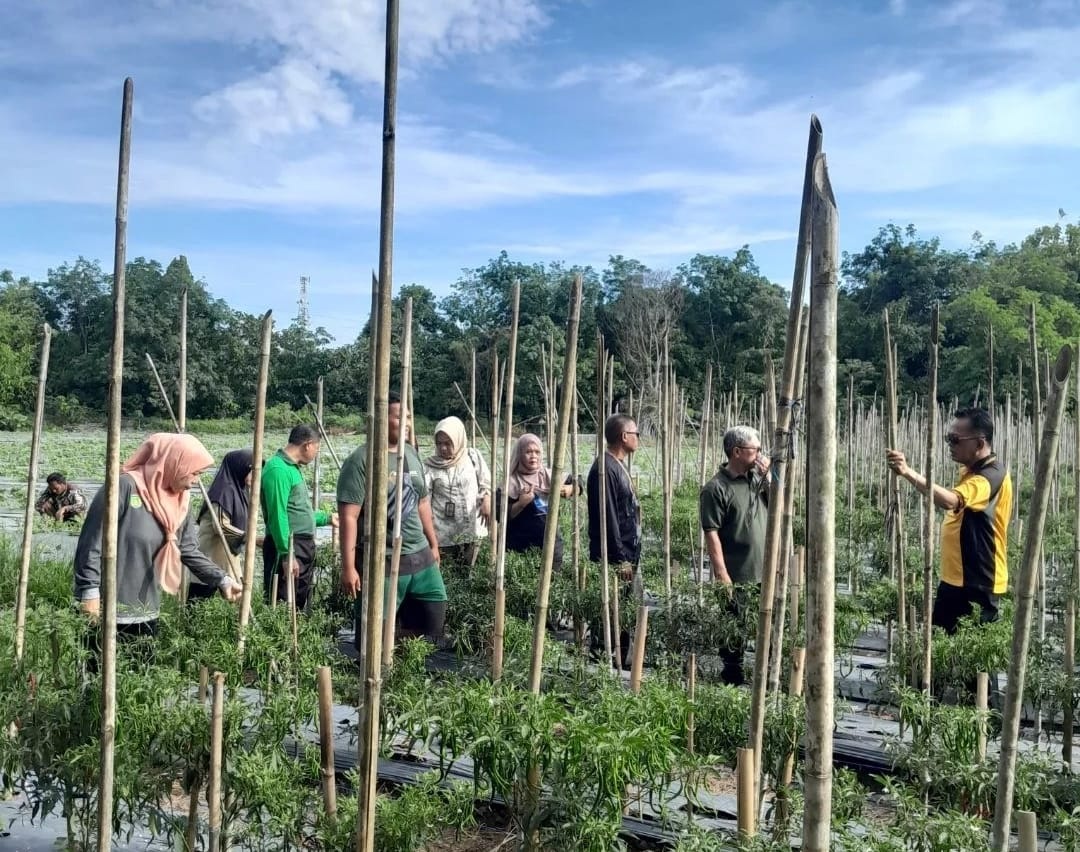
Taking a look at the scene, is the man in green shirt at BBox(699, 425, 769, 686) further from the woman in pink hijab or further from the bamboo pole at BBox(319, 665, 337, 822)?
the bamboo pole at BBox(319, 665, 337, 822)

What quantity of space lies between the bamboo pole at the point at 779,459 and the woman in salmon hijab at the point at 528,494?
10.8 feet

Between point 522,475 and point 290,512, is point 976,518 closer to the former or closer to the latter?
point 522,475

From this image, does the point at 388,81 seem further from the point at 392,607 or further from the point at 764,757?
the point at 764,757

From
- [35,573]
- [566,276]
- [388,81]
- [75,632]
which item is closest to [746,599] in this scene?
[75,632]

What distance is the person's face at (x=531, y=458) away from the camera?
557 cm

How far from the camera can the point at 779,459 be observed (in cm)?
213

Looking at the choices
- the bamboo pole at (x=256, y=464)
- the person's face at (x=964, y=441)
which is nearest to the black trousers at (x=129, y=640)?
the bamboo pole at (x=256, y=464)

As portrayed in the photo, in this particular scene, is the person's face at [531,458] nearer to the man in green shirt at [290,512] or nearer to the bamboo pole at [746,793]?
the man in green shirt at [290,512]

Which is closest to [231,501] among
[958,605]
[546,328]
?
[958,605]

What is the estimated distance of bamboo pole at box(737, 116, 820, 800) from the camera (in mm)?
1979

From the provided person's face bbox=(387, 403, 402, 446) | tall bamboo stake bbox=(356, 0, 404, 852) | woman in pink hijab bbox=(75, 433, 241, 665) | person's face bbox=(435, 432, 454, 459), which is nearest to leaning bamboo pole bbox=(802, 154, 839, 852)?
tall bamboo stake bbox=(356, 0, 404, 852)

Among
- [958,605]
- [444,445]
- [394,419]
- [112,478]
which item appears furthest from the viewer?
[444,445]

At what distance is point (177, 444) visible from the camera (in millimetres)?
3326

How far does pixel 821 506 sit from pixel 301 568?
14.1ft
